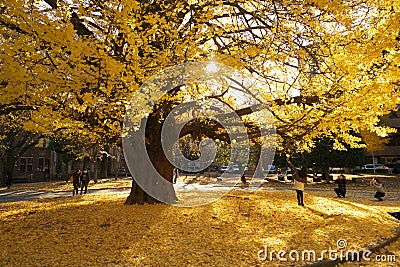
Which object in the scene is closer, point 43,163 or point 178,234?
point 178,234

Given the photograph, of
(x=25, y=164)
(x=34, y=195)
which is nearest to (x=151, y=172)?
(x=34, y=195)

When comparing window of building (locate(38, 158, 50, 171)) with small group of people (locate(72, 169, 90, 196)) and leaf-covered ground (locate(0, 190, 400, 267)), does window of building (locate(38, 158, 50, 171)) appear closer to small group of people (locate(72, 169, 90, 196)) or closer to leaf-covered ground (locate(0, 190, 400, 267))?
small group of people (locate(72, 169, 90, 196))

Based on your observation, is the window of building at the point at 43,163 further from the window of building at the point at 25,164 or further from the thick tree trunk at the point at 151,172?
the thick tree trunk at the point at 151,172

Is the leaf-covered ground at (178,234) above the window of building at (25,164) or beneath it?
beneath

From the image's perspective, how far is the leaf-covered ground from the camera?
588 cm

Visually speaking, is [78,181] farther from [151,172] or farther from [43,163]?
[43,163]

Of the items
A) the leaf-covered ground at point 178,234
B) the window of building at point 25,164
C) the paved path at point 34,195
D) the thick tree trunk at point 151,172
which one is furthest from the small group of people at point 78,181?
the window of building at point 25,164

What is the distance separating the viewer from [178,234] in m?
7.41

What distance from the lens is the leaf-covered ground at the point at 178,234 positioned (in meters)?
5.88

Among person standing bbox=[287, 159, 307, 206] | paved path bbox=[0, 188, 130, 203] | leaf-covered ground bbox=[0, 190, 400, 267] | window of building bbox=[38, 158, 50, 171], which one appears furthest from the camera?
window of building bbox=[38, 158, 50, 171]

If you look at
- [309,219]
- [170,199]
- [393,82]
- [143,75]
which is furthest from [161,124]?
[393,82]

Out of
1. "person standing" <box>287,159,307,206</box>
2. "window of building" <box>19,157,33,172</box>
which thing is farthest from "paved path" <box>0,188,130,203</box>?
"window of building" <box>19,157,33,172</box>

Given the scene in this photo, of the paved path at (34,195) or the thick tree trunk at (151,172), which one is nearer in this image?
the thick tree trunk at (151,172)

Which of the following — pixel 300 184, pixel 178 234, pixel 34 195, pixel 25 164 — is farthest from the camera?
pixel 25 164
